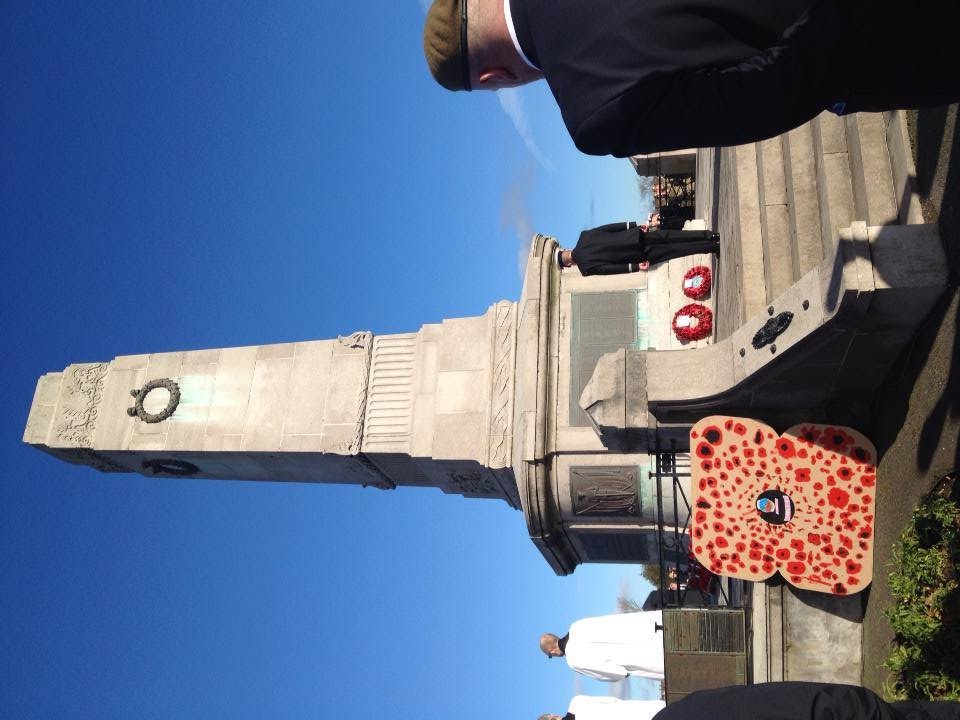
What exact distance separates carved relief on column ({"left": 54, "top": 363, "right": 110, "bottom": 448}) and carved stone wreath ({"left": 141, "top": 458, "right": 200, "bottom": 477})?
3.82 feet

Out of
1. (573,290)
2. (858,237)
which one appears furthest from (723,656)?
A: (573,290)

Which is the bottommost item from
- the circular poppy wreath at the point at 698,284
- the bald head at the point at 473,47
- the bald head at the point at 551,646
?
the bald head at the point at 551,646

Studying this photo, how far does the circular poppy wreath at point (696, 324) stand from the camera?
12766mm

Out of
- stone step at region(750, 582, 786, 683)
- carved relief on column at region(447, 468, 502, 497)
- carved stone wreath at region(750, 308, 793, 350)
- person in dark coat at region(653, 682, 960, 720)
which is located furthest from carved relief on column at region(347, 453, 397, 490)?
person in dark coat at region(653, 682, 960, 720)

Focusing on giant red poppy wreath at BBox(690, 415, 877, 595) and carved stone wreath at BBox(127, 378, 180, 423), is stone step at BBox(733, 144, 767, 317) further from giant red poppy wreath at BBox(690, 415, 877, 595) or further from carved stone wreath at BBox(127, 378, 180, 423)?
carved stone wreath at BBox(127, 378, 180, 423)

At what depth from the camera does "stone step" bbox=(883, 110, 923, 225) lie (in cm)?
735

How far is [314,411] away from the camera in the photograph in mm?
14375

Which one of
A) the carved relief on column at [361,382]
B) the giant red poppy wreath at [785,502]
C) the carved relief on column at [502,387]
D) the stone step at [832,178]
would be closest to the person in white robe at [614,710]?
the carved relief on column at [502,387]

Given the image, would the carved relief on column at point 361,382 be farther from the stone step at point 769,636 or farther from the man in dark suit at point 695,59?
the man in dark suit at point 695,59

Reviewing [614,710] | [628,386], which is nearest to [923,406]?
[628,386]

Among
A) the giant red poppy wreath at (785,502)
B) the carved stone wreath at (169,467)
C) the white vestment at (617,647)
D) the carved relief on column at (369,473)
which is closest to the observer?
the giant red poppy wreath at (785,502)

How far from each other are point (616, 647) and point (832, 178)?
11.8m

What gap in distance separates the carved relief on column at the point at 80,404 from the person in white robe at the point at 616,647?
10.7 m

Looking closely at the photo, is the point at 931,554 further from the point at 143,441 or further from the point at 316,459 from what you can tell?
the point at 143,441
